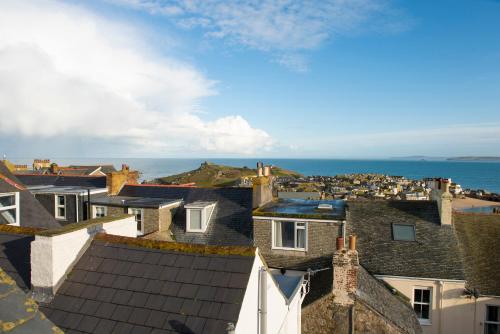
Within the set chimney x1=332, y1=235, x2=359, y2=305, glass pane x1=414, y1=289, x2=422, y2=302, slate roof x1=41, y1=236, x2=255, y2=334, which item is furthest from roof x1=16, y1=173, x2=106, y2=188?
glass pane x1=414, y1=289, x2=422, y2=302

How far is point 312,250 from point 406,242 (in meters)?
4.89

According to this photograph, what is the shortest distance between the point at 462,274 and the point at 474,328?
2.55 metres

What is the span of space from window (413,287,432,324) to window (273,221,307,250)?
5735 millimetres

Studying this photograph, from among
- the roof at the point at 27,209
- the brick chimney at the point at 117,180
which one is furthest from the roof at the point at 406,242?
the brick chimney at the point at 117,180

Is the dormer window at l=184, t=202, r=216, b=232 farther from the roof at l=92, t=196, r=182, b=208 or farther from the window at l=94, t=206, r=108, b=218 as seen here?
the window at l=94, t=206, r=108, b=218

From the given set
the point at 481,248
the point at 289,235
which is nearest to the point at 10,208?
the point at 289,235

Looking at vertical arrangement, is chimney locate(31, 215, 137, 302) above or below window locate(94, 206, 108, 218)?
above

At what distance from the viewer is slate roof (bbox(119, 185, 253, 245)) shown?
19750 mm

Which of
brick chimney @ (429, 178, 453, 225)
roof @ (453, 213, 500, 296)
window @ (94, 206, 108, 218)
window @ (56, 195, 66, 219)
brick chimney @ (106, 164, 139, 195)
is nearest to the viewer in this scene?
roof @ (453, 213, 500, 296)

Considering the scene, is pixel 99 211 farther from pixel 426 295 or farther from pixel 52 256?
pixel 426 295

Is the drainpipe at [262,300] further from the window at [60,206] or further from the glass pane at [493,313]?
the window at [60,206]

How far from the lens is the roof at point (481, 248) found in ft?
53.1

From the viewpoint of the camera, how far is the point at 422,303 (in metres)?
16.5

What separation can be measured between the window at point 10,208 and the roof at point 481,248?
2007 cm
